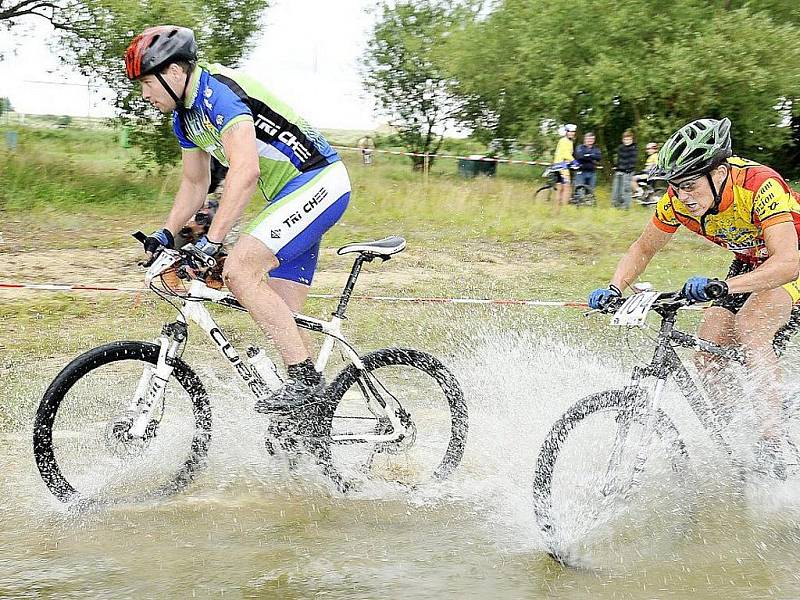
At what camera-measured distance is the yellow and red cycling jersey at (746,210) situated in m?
4.63

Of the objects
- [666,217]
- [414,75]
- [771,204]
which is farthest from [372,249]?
[414,75]

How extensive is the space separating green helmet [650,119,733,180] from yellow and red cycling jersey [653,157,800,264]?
163mm

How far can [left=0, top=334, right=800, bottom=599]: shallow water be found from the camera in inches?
165

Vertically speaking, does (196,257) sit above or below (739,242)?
below

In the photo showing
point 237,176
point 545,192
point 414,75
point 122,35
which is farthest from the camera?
point 414,75

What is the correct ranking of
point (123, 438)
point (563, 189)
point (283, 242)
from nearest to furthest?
point (123, 438)
point (283, 242)
point (563, 189)

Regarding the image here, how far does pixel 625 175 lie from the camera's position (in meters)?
20.0

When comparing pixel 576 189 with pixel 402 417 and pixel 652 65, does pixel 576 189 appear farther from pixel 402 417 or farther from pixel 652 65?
pixel 402 417

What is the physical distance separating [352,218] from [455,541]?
12560 millimetres

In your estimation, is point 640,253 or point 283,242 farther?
point 640,253

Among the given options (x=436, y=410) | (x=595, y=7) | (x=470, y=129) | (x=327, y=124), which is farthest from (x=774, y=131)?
(x=436, y=410)

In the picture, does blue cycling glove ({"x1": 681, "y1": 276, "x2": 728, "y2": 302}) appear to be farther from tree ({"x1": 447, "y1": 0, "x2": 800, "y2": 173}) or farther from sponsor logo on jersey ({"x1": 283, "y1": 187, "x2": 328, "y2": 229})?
tree ({"x1": 447, "y1": 0, "x2": 800, "y2": 173})

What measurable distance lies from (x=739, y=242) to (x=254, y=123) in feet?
7.95

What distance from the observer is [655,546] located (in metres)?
4.61
